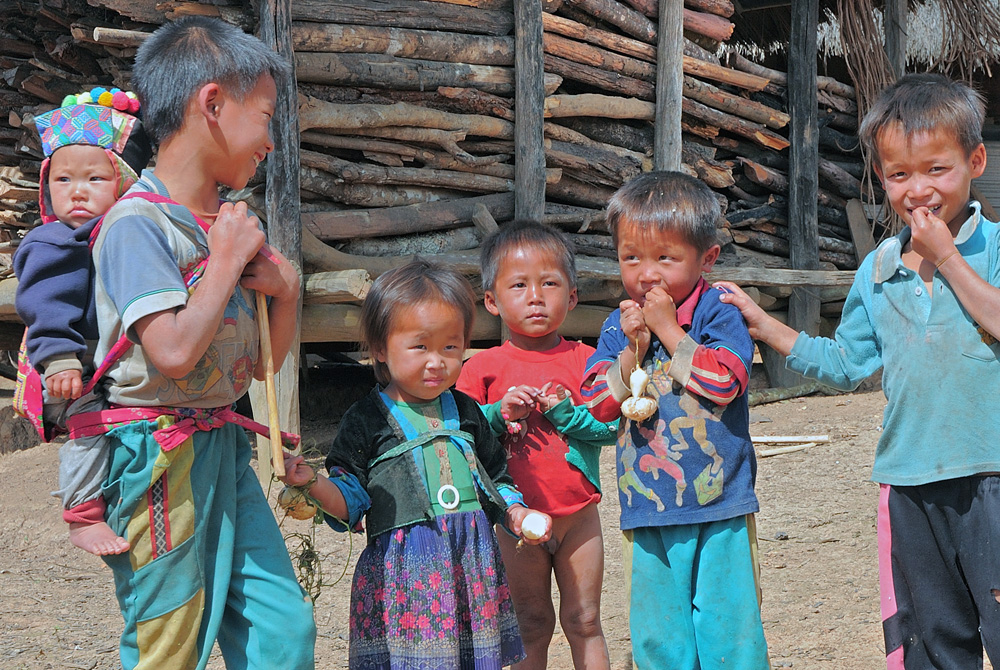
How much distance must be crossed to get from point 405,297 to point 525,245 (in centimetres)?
51

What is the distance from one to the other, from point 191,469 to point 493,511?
0.79 meters

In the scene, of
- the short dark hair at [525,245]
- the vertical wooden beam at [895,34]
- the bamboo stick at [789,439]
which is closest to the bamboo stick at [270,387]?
the short dark hair at [525,245]

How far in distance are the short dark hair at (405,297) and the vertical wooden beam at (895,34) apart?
7.27 m

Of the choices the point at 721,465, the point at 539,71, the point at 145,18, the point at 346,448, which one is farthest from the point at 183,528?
the point at 539,71

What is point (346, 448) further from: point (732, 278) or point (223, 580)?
point (732, 278)

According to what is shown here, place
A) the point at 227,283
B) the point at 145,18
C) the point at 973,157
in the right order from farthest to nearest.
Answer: the point at 145,18 → the point at 973,157 → the point at 227,283

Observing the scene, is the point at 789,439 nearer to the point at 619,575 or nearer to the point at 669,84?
the point at 619,575

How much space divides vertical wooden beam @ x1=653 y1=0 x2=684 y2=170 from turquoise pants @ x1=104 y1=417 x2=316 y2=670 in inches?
226

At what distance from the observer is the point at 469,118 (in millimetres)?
6266

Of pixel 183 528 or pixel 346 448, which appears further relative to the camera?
pixel 346 448

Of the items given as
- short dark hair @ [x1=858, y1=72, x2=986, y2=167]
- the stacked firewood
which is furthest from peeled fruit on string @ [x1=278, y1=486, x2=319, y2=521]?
the stacked firewood

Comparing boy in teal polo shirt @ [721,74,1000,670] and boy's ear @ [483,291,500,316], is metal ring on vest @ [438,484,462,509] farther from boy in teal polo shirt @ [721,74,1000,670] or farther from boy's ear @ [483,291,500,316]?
boy in teal polo shirt @ [721,74,1000,670]

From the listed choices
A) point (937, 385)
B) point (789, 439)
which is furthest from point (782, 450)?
point (937, 385)

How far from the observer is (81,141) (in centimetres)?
236
